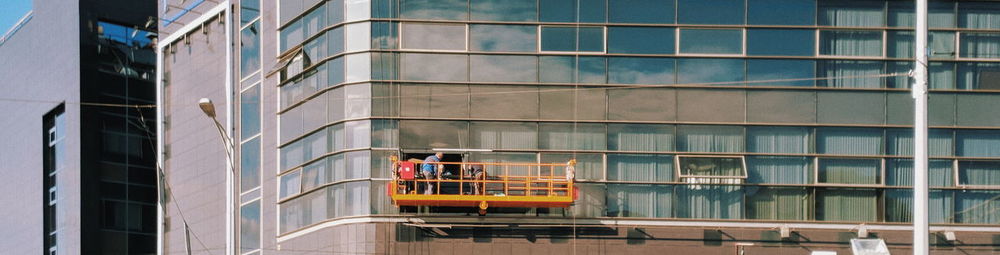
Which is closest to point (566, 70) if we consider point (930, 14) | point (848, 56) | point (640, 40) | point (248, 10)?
point (640, 40)

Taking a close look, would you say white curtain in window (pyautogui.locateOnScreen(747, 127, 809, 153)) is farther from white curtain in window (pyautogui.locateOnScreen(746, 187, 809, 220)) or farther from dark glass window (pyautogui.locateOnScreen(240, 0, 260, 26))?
dark glass window (pyautogui.locateOnScreen(240, 0, 260, 26))

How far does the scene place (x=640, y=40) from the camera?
3769 centimetres

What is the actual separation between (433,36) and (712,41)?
733cm

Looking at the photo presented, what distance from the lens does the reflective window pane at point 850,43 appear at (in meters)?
37.7

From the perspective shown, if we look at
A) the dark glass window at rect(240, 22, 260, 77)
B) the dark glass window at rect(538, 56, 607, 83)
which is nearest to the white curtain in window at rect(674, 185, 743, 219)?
the dark glass window at rect(538, 56, 607, 83)

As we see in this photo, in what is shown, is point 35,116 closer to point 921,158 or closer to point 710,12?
point 710,12

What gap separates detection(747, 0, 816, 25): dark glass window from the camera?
37719mm

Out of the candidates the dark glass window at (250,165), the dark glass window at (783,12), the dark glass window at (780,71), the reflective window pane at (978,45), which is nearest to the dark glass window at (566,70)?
the dark glass window at (780,71)

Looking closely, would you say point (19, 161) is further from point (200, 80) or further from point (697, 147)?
point (697, 147)

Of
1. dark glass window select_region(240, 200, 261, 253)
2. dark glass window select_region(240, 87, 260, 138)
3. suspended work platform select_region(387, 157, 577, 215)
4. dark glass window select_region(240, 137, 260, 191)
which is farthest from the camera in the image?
dark glass window select_region(240, 87, 260, 138)

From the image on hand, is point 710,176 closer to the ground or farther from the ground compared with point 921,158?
closer to the ground

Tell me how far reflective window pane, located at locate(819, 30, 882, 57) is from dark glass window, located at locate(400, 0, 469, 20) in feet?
31.0

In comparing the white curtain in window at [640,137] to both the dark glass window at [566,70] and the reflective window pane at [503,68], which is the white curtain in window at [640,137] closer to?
the dark glass window at [566,70]

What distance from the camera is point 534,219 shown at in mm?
37156
